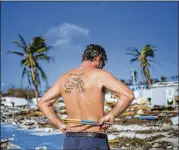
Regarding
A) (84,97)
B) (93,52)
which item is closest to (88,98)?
(84,97)

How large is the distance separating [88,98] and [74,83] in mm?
286

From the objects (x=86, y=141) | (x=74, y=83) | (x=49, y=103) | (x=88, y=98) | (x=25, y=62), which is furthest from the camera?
(x=25, y=62)

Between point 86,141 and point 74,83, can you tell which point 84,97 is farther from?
point 86,141

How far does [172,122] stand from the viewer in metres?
19.2

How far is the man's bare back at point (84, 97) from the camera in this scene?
322 cm

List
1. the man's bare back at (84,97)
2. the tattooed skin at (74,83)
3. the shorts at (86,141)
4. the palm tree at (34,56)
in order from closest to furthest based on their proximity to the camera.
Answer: the shorts at (86,141) → the man's bare back at (84,97) → the tattooed skin at (74,83) → the palm tree at (34,56)

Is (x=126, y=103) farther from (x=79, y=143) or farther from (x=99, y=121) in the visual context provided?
(x=79, y=143)

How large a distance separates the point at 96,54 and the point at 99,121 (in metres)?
0.80

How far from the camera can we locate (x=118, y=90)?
123 inches

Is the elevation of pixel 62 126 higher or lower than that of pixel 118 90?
lower

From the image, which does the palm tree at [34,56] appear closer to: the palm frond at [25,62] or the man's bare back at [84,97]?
the palm frond at [25,62]

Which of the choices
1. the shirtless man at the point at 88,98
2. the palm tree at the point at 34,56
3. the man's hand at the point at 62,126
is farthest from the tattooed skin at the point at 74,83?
the palm tree at the point at 34,56

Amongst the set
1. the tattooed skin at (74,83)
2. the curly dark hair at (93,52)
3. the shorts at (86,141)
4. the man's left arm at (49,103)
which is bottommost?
the shorts at (86,141)

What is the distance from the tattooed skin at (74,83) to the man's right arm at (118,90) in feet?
0.93
